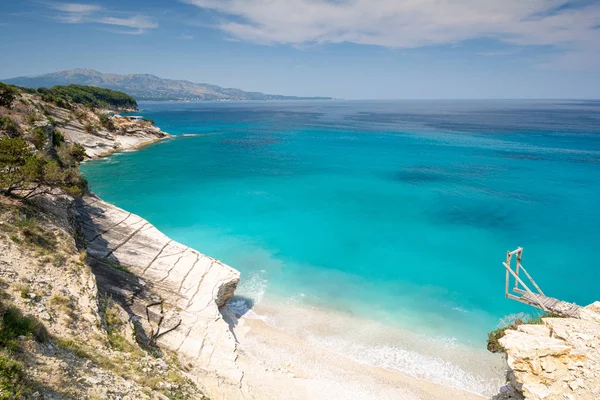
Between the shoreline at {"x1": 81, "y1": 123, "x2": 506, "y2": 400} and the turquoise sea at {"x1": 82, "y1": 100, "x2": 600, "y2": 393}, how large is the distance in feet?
2.65

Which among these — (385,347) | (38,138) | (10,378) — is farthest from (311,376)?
(38,138)

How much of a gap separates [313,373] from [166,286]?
11054 millimetres

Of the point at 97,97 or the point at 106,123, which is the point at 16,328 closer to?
→ the point at 106,123

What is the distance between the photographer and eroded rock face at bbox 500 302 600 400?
461 inches

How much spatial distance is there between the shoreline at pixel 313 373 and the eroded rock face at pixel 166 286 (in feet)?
5.57

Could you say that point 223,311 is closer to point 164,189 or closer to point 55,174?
A: point 55,174

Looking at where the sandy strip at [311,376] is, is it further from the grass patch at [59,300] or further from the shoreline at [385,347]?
the grass patch at [59,300]

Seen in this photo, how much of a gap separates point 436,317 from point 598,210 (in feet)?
137

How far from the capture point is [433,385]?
1962 cm

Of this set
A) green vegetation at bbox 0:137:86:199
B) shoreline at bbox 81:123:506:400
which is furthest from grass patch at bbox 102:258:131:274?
shoreline at bbox 81:123:506:400

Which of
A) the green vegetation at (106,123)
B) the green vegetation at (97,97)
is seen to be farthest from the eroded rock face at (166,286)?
the green vegetation at (97,97)

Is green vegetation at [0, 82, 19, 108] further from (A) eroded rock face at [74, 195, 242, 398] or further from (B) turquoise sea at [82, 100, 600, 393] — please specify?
(A) eroded rock face at [74, 195, 242, 398]

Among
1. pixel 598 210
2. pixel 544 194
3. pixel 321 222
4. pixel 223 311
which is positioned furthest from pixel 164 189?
pixel 598 210

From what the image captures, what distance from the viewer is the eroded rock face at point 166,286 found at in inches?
680
